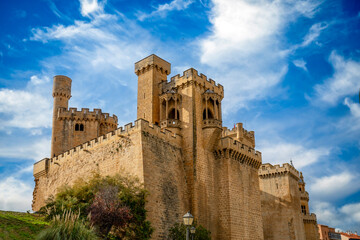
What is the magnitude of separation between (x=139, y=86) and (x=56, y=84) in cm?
1806

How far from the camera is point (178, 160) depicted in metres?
35.0

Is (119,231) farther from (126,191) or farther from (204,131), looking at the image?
(204,131)

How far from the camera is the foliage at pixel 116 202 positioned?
1069 inches

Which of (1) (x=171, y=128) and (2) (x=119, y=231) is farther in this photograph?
(1) (x=171, y=128)

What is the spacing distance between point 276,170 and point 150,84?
866 inches

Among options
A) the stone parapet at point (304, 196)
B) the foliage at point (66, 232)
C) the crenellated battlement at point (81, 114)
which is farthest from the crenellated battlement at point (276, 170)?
the foliage at point (66, 232)

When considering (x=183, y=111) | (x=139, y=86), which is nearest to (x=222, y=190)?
(x=183, y=111)

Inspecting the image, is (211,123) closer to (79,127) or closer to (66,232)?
(66,232)

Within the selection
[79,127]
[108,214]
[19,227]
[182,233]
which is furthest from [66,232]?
[79,127]

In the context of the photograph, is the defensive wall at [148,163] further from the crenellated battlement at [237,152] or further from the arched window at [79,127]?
the arched window at [79,127]

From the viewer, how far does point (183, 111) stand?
1470 inches

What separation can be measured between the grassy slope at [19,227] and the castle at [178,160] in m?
7.65

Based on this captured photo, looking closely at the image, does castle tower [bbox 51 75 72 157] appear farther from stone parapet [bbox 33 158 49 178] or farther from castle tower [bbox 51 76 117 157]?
stone parapet [bbox 33 158 49 178]

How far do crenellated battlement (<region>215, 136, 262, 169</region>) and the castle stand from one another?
0.09m
